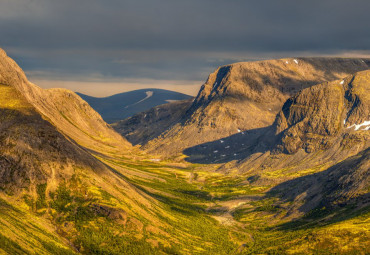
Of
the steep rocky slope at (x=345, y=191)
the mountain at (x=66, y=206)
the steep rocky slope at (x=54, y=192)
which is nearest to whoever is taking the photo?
the mountain at (x=66, y=206)

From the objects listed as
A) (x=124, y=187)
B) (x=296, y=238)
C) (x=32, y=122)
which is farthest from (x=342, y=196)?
(x=32, y=122)

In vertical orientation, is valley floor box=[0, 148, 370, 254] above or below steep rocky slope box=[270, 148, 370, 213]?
below

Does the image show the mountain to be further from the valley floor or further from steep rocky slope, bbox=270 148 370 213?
steep rocky slope, bbox=270 148 370 213

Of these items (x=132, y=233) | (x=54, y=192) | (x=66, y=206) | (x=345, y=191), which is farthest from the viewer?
(x=345, y=191)

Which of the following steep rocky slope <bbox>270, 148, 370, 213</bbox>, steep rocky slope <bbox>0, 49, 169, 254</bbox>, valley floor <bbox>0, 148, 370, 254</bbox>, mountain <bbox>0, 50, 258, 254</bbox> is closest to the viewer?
valley floor <bbox>0, 148, 370, 254</bbox>

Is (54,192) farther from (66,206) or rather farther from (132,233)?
(132,233)

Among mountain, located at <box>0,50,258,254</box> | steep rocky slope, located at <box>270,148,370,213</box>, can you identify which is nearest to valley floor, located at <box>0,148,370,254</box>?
mountain, located at <box>0,50,258,254</box>

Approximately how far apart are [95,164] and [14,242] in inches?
2508

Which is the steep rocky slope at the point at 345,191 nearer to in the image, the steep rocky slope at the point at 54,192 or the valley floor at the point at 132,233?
the valley floor at the point at 132,233

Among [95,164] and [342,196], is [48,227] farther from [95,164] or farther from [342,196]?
[342,196]

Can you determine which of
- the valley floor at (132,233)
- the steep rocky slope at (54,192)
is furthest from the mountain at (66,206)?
the valley floor at (132,233)

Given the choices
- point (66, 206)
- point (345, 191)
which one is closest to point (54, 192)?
point (66, 206)

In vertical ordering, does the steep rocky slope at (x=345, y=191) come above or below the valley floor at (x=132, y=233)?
above

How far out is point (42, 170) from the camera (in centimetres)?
13525
